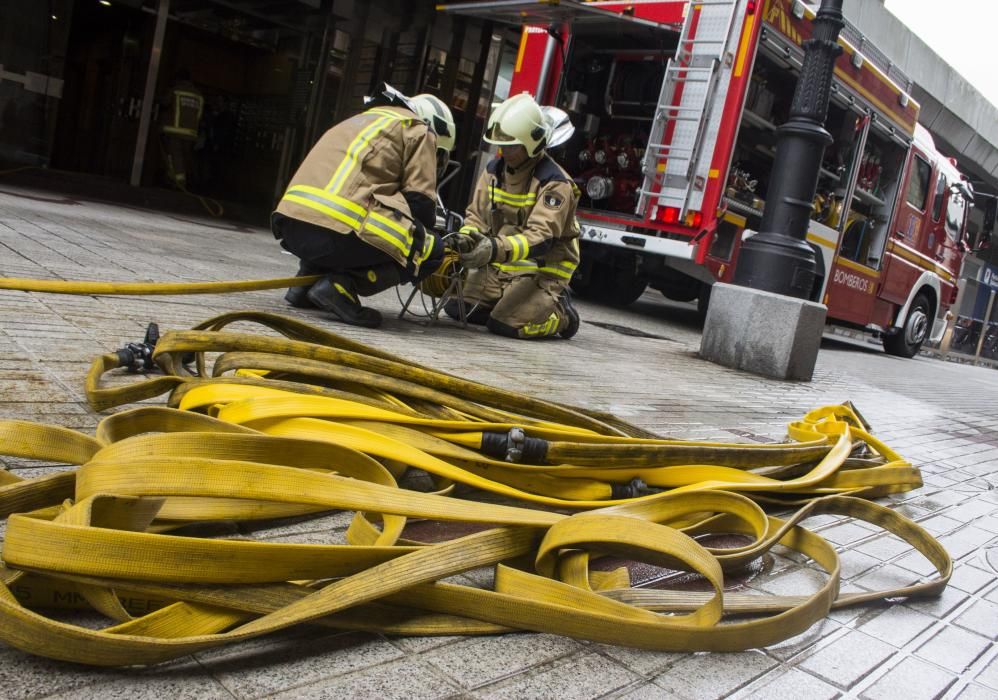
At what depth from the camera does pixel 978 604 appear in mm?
2295

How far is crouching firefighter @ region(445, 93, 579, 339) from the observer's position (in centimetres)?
575

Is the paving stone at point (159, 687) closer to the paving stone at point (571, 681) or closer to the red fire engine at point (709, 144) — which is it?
the paving stone at point (571, 681)

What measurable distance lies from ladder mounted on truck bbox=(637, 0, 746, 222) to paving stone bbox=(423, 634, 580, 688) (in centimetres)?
796

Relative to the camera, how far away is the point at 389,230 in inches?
194

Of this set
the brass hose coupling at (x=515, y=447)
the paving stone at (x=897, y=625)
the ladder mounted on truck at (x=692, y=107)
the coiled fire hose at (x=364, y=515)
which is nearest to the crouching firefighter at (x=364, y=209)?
the coiled fire hose at (x=364, y=515)

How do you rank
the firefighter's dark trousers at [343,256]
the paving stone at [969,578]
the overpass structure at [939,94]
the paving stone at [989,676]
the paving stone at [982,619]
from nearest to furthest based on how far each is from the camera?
the paving stone at [989,676] < the paving stone at [982,619] < the paving stone at [969,578] < the firefighter's dark trousers at [343,256] < the overpass structure at [939,94]

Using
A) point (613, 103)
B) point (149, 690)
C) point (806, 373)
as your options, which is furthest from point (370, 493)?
point (613, 103)

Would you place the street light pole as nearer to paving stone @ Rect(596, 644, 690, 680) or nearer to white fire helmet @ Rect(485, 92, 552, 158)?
white fire helmet @ Rect(485, 92, 552, 158)

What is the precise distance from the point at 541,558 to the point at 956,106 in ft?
81.6

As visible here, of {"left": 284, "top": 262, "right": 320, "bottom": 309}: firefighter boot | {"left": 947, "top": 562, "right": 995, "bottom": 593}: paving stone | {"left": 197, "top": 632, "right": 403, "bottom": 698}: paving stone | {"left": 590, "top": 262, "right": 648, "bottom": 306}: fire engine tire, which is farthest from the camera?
{"left": 590, "top": 262, "right": 648, "bottom": 306}: fire engine tire

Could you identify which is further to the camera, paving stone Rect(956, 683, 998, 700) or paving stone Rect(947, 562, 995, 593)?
paving stone Rect(947, 562, 995, 593)

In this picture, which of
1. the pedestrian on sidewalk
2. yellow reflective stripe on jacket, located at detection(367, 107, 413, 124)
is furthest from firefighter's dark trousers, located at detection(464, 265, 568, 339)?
the pedestrian on sidewalk

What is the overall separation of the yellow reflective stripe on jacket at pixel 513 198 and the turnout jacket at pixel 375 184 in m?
1.05

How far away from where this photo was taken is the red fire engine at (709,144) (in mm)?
8977
